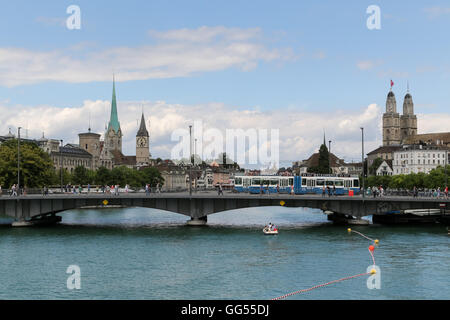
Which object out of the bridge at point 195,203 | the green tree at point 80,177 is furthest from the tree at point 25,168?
the green tree at point 80,177

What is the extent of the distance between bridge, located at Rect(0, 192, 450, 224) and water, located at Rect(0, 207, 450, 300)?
302 centimetres

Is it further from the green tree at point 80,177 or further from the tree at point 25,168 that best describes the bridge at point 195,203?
the green tree at point 80,177

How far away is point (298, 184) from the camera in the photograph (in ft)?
301

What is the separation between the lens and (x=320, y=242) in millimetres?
56375

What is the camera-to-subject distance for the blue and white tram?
293ft

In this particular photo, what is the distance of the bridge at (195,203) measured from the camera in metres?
69.8

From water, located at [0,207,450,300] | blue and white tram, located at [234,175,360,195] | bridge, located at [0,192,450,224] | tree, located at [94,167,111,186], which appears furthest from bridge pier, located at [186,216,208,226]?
tree, located at [94,167,111,186]

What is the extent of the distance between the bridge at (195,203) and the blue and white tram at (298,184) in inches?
623

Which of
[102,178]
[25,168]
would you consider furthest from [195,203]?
[102,178]

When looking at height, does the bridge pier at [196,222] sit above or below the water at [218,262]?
above

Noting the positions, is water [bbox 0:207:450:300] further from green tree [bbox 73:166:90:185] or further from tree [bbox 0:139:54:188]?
green tree [bbox 73:166:90:185]

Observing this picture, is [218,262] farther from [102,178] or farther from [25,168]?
[102,178]
